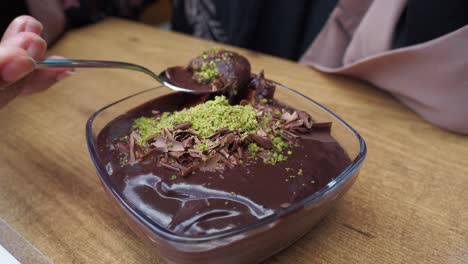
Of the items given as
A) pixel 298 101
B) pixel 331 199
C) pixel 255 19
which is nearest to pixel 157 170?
pixel 331 199

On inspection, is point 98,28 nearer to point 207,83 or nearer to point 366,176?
point 207,83

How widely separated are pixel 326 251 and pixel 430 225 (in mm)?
228

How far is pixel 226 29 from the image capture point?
1.60m

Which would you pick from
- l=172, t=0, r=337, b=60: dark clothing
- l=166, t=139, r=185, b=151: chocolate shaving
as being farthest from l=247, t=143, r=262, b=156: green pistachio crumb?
l=172, t=0, r=337, b=60: dark clothing

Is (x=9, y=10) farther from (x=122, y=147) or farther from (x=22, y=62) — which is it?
(x=122, y=147)

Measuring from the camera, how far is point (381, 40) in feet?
3.63

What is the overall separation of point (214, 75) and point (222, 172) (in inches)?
13.5

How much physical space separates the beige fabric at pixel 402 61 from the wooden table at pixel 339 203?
5 centimetres

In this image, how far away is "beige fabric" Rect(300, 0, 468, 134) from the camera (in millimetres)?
966

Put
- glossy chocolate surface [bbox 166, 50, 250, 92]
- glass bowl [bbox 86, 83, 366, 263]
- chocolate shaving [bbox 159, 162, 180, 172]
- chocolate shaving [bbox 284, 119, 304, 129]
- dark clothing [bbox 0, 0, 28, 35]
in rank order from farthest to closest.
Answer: dark clothing [bbox 0, 0, 28, 35] → glossy chocolate surface [bbox 166, 50, 250, 92] → chocolate shaving [bbox 284, 119, 304, 129] → chocolate shaving [bbox 159, 162, 180, 172] → glass bowl [bbox 86, 83, 366, 263]

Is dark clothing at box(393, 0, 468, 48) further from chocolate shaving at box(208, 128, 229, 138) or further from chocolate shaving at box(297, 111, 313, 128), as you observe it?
chocolate shaving at box(208, 128, 229, 138)

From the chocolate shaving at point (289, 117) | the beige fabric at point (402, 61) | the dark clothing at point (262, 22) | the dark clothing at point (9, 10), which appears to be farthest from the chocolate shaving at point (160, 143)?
the dark clothing at point (9, 10)

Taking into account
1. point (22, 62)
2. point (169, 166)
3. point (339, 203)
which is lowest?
point (339, 203)

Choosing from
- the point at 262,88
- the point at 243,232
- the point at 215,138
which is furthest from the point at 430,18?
the point at 243,232
